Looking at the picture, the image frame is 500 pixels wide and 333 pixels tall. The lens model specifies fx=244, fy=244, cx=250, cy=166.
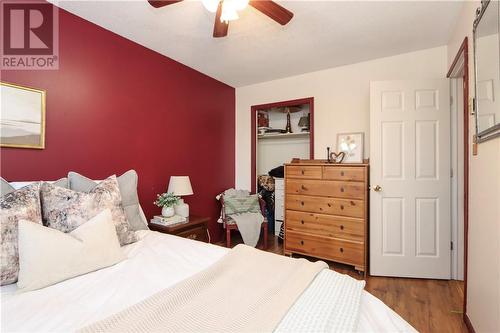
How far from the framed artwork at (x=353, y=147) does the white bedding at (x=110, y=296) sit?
207 cm

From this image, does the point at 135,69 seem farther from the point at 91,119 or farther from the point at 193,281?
the point at 193,281

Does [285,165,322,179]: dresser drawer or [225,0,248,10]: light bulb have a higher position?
[225,0,248,10]: light bulb

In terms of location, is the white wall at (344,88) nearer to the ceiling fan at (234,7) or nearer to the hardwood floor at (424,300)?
the hardwood floor at (424,300)

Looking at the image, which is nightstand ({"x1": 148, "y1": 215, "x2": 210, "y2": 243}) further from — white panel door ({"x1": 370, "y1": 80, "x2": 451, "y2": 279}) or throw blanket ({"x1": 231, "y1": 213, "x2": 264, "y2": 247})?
white panel door ({"x1": 370, "y1": 80, "x2": 451, "y2": 279})

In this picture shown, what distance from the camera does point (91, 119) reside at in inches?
83.3

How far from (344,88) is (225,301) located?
2.88m

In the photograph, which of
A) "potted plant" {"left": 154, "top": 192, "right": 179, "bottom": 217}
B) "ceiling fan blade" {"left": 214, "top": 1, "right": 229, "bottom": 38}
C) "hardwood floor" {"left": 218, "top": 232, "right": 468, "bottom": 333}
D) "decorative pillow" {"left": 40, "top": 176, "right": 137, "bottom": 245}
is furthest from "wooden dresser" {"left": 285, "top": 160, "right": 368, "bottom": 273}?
"decorative pillow" {"left": 40, "top": 176, "right": 137, "bottom": 245}

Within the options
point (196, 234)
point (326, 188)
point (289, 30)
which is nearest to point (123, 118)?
point (196, 234)

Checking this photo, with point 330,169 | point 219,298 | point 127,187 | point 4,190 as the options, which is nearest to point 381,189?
point 330,169

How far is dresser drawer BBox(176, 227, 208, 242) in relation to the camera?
2.37 meters

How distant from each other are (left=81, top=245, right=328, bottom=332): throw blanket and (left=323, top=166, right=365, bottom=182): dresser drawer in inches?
62.0

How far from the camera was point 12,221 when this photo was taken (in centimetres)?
113

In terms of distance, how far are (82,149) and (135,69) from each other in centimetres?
96

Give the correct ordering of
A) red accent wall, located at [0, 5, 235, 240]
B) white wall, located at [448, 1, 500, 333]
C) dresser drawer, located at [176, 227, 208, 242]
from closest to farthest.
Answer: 1. white wall, located at [448, 1, 500, 333]
2. red accent wall, located at [0, 5, 235, 240]
3. dresser drawer, located at [176, 227, 208, 242]
